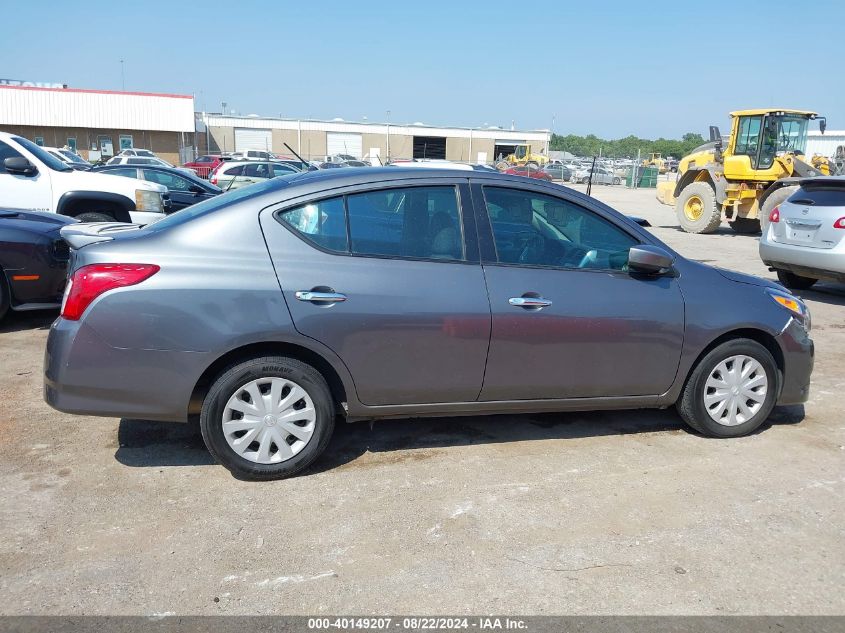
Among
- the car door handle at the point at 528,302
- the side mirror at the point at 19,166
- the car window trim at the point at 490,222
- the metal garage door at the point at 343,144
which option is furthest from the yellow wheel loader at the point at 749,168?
the metal garage door at the point at 343,144

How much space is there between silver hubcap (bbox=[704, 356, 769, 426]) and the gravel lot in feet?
0.62

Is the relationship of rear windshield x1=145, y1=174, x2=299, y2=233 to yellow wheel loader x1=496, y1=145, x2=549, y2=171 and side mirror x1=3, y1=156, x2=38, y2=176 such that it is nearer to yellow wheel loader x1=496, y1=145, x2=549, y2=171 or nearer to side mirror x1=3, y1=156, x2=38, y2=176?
side mirror x1=3, y1=156, x2=38, y2=176

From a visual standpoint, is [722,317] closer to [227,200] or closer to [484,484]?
[484,484]

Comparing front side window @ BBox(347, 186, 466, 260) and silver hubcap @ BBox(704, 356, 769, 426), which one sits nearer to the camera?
front side window @ BBox(347, 186, 466, 260)

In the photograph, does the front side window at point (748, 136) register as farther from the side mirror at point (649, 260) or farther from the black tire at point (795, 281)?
the side mirror at point (649, 260)

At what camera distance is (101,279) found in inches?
145

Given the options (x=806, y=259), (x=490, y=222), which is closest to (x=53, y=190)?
(x=490, y=222)

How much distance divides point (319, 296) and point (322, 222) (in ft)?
1.43

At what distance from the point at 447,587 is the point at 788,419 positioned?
3242 millimetres

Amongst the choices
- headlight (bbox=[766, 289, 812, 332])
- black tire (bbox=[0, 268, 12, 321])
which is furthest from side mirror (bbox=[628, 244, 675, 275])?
black tire (bbox=[0, 268, 12, 321])

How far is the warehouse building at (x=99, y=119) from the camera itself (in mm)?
48344

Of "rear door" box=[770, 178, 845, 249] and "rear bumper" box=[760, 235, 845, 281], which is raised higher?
"rear door" box=[770, 178, 845, 249]

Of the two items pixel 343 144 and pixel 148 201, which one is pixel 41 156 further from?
pixel 343 144

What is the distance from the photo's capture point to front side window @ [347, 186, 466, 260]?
3.99m
